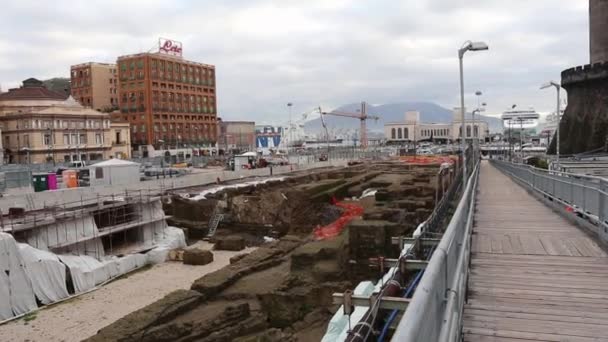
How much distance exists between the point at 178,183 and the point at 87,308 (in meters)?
21.5

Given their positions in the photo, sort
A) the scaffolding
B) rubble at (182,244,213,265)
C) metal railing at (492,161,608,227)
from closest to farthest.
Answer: metal railing at (492,161,608,227) < the scaffolding < rubble at (182,244,213,265)

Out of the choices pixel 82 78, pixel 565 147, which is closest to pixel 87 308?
pixel 565 147

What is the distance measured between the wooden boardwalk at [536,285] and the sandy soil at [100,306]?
13.7m

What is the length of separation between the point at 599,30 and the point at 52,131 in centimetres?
6432

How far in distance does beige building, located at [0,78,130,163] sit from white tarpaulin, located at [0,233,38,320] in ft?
165

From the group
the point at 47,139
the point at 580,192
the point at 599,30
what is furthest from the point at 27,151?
the point at 580,192

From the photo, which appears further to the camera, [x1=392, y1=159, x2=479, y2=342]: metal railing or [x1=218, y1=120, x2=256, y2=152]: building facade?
[x1=218, y1=120, x2=256, y2=152]: building facade

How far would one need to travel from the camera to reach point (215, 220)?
36.2 m

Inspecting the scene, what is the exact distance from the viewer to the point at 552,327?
5152 millimetres

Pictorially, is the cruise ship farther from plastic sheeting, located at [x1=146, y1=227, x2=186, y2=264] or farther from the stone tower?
plastic sheeting, located at [x1=146, y1=227, x2=186, y2=264]

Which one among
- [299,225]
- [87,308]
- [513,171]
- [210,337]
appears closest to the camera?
[210,337]

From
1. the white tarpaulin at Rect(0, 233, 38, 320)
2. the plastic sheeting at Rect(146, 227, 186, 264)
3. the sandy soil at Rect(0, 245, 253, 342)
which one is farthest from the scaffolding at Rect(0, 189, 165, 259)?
the sandy soil at Rect(0, 245, 253, 342)

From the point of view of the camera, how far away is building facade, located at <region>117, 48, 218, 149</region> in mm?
100375

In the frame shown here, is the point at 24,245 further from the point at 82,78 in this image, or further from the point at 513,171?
the point at 82,78
